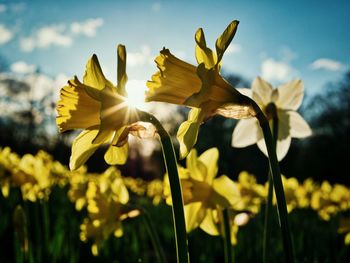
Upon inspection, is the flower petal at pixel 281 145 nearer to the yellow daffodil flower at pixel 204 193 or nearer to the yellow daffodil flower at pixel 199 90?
the yellow daffodil flower at pixel 204 193

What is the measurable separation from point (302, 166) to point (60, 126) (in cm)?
2078

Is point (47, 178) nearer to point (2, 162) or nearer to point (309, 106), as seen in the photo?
point (2, 162)

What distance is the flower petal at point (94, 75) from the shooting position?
0.91 meters

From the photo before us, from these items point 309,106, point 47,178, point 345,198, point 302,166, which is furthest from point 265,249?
point 309,106

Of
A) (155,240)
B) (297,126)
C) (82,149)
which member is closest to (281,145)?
(297,126)

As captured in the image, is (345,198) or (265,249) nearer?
(265,249)

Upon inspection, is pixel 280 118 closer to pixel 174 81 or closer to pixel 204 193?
pixel 204 193

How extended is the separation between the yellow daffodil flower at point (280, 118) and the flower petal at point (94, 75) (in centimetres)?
64

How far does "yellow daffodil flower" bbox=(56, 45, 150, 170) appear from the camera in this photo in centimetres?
79

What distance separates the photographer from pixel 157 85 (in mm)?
906

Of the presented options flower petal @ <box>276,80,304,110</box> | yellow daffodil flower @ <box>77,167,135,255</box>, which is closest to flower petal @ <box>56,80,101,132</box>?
yellow daffodil flower @ <box>77,167,135,255</box>

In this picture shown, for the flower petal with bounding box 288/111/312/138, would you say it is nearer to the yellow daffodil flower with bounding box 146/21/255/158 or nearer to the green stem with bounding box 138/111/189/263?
the yellow daffodil flower with bounding box 146/21/255/158

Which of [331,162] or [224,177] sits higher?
[224,177]

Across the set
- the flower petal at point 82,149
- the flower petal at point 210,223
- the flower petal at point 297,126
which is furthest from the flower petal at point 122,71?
the flower petal at point 297,126
